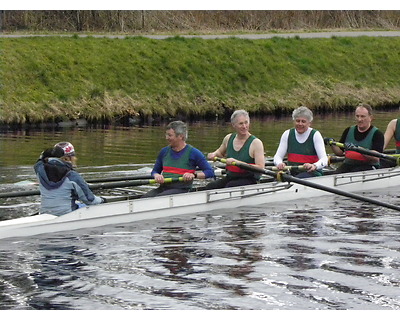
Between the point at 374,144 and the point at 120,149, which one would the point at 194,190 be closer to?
the point at 374,144

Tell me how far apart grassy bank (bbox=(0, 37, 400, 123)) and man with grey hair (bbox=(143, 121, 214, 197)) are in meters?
15.3

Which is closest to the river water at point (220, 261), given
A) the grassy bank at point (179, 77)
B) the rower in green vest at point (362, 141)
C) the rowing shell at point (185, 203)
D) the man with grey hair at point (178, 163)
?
the rowing shell at point (185, 203)

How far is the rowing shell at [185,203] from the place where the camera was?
12.8 meters

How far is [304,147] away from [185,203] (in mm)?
2854

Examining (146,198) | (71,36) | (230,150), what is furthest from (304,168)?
(71,36)

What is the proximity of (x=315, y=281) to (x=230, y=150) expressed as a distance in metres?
5.06

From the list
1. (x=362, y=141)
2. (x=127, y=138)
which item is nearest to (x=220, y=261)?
(x=362, y=141)

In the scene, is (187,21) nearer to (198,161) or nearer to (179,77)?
(179,77)

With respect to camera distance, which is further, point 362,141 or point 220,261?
point 362,141

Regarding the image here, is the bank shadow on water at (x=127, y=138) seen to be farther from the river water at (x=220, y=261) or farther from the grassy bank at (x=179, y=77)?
the river water at (x=220, y=261)

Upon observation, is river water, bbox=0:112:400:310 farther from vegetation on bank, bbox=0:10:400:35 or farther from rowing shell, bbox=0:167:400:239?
vegetation on bank, bbox=0:10:400:35

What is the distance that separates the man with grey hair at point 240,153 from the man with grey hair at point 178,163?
635 mm

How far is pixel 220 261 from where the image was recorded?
11555 millimetres

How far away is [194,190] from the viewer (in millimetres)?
15180
